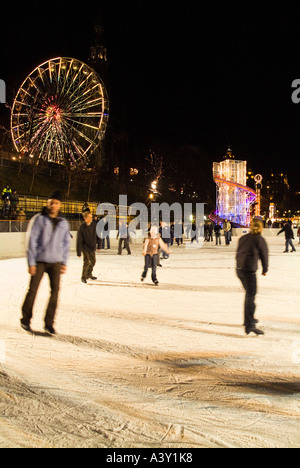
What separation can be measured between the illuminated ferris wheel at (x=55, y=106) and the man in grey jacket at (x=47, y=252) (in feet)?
73.5

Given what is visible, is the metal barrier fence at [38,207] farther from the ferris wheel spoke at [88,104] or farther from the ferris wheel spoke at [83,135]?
the ferris wheel spoke at [88,104]

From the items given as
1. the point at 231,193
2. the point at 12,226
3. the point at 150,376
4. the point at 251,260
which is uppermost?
the point at 231,193

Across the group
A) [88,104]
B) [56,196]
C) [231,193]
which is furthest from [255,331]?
[231,193]

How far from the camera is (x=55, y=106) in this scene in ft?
86.4

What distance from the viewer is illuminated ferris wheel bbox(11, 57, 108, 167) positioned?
1032 inches

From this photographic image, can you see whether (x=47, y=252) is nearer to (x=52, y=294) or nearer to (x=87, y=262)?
(x=52, y=294)

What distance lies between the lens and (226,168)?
48.6 metres

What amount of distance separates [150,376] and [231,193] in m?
44.6

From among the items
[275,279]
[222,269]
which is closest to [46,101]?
[222,269]

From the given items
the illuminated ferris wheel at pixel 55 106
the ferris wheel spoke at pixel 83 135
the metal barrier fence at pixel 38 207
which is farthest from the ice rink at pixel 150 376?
the ferris wheel spoke at pixel 83 135

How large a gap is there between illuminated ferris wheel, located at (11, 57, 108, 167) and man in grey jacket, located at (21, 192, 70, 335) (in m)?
22.4

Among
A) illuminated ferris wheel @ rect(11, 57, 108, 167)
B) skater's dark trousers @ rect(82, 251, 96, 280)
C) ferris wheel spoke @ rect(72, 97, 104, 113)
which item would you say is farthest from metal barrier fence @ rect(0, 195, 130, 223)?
skater's dark trousers @ rect(82, 251, 96, 280)

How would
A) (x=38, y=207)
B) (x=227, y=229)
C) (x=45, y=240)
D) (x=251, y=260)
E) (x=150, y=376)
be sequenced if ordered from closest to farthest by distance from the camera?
(x=150, y=376) < (x=45, y=240) < (x=251, y=260) < (x=38, y=207) < (x=227, y=229)

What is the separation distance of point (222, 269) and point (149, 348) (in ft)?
27.1
